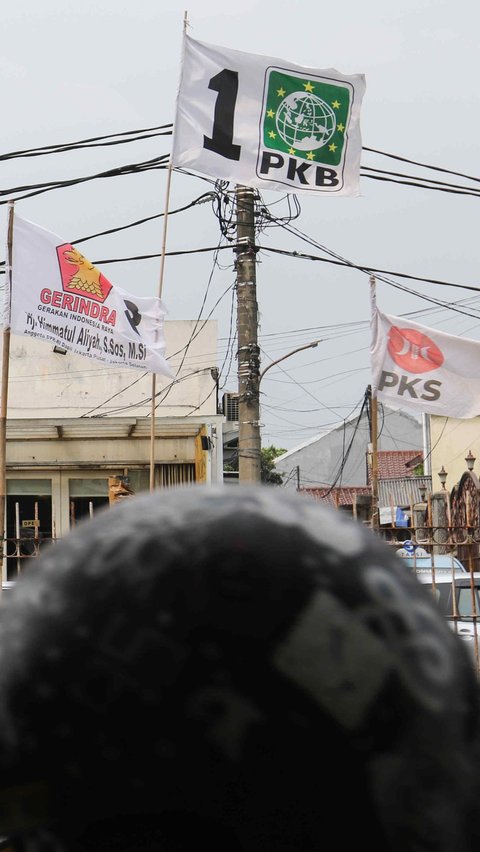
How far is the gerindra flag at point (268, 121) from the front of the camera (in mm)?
10070

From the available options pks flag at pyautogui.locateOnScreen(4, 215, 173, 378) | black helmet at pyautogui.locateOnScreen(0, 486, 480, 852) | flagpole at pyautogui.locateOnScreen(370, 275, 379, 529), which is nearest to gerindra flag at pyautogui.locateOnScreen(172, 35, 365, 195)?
flagpole at pyautogui.locateOnScreen(370, 275, 379, 529)

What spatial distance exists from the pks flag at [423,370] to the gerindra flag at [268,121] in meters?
1.48

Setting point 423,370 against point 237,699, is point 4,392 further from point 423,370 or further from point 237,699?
point 237,699

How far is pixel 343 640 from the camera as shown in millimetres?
719

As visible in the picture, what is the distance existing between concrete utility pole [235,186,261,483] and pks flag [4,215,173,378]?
6.27ft

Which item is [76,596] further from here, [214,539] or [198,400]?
[198,400]

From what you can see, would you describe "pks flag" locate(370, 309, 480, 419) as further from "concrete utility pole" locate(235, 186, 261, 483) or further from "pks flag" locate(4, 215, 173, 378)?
"concrete utility pole" locate(235, 186, 261, 483)

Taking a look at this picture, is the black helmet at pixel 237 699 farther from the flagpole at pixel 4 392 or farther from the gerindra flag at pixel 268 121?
the gerindra flag at pixel 268 121

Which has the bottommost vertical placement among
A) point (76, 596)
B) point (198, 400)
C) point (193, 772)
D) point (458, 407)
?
point (193, 772)

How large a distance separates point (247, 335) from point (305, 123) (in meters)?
2.58

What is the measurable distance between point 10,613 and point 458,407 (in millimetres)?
9378

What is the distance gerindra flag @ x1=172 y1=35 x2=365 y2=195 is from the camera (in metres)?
10.1

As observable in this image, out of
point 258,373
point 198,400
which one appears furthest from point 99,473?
point 258,373

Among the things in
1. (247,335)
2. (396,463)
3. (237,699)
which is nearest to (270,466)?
(396,463)
